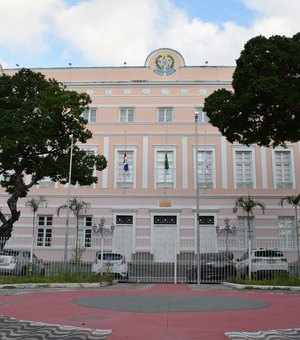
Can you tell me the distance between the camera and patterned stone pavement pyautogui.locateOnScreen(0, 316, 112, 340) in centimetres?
672

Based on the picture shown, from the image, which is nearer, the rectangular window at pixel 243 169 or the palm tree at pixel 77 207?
the palm tree at pixel 77 207

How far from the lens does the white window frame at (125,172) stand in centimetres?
3209

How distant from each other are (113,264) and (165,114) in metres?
16.1

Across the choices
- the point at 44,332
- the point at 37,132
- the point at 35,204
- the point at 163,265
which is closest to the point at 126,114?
the point at 35,204

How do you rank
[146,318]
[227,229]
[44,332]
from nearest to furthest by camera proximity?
[44,332] < [146,318] < [227,229]

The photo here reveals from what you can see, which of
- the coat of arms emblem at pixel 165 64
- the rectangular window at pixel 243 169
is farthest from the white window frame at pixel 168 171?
the coat of arms emblem at pixel 165 64

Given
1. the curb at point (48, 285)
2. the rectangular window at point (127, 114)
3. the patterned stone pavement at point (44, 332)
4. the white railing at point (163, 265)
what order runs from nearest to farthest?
the patterned stone pavement at point (44, 332)
the curb at point (48, 285)
the white railing at point (163, 265)
the rectangular window at point (127, 114)

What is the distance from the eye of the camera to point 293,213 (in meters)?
31.0

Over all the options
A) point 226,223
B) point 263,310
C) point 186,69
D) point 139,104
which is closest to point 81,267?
point 263,310

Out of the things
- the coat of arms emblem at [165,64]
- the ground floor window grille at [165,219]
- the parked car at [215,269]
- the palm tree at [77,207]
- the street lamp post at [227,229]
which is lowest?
the parked car at [215,269]

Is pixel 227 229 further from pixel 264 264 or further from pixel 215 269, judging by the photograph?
pixel 264 264

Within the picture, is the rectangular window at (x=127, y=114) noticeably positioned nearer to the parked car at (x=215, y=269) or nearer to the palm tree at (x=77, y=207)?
the palm tree at (x=77, y=207)

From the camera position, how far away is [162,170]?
32219mm

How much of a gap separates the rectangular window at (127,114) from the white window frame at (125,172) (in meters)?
2.25
